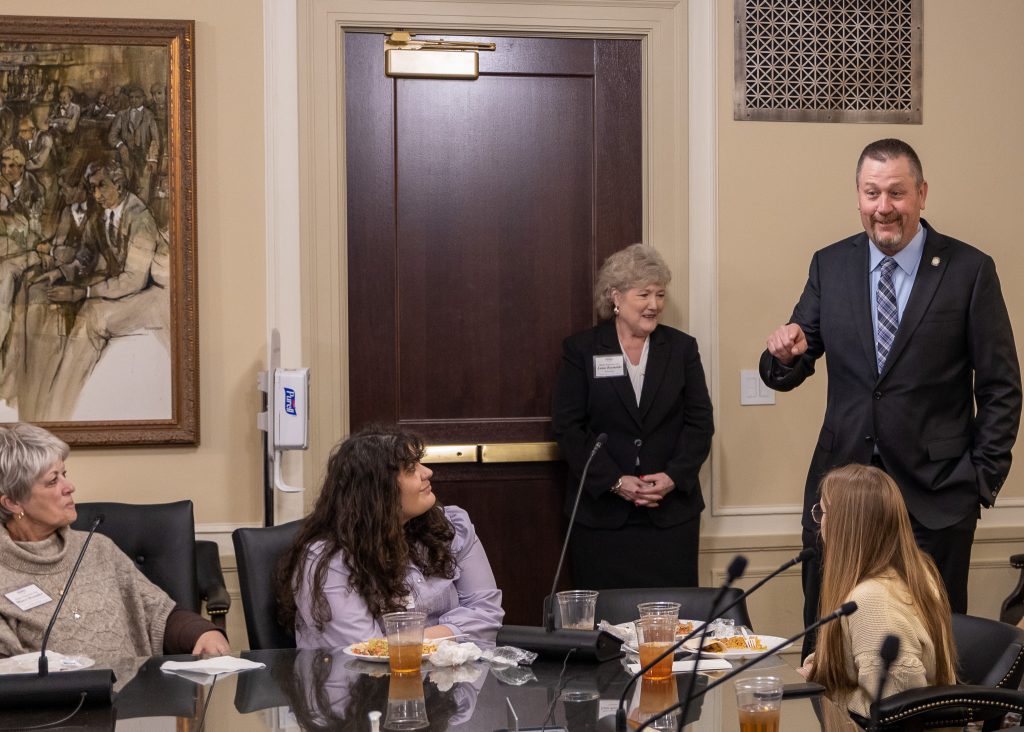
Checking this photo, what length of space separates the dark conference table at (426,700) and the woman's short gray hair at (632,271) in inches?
75.3

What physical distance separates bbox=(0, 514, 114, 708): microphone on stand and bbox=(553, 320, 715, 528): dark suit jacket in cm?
215

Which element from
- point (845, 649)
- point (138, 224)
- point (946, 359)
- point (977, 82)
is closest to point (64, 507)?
point (138, 224)

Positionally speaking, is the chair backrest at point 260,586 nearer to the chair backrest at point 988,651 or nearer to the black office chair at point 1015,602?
the chair backrest at point 988,651

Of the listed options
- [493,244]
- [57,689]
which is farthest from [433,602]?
[493,244]

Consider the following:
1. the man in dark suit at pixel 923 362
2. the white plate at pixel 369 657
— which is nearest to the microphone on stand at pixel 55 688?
the white plate at pixel 369 657

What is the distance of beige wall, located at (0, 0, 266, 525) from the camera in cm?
407

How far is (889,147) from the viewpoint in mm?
3387

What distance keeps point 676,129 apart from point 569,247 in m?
0.59

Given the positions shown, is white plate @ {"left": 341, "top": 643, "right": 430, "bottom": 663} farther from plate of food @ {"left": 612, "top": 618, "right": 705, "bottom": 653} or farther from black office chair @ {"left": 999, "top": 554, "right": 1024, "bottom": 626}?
black office chair @ {"left": 999, "top": 554, "right": 1024, "bottom": 626}

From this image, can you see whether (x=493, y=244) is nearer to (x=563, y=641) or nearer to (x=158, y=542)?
(x=158, y=542)

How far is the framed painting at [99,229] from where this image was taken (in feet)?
13.0

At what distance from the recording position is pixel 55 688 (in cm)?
212

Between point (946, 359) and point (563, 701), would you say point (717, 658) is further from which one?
point (946, 359)

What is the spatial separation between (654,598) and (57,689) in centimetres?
145
